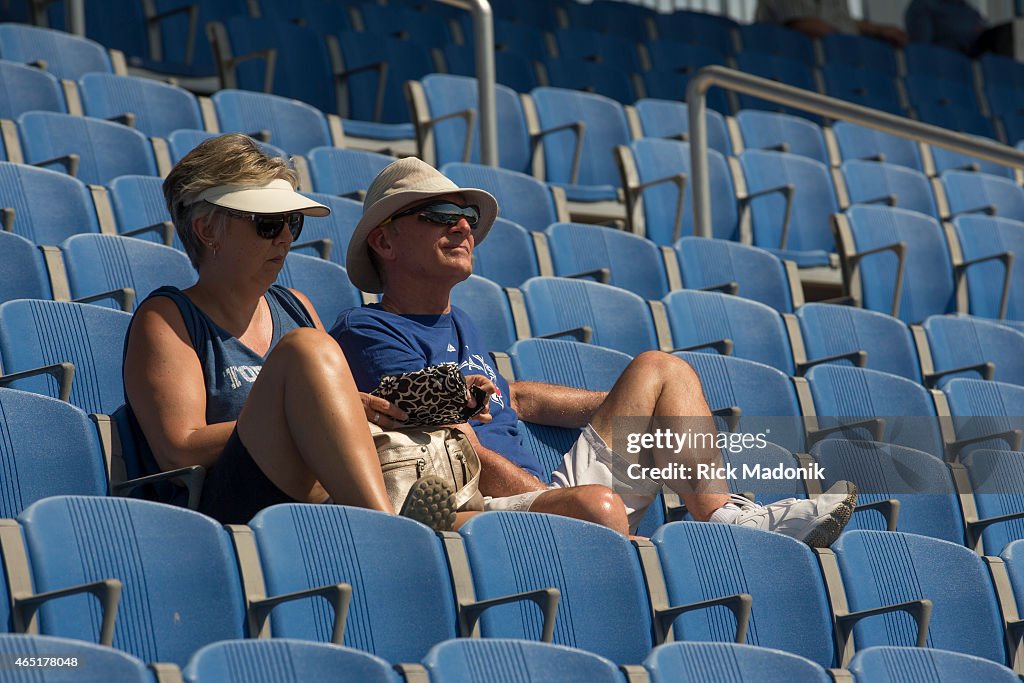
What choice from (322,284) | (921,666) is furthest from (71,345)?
(921,666)

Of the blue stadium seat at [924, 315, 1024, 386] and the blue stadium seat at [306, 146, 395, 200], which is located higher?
the blue stadium seat at [306, 146, 395, 200]

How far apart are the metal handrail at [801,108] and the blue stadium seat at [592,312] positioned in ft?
3.41

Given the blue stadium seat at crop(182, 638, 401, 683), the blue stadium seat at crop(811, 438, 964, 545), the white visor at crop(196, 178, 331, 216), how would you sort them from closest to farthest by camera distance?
the blue stadium seat at crop(182, 638, 401, 683), the white visor at crop(196, 178, 331, 216), the blue stadium seat at crop(811, 438, 964, 545)

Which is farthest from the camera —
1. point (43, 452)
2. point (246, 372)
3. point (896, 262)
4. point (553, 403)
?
point (896, 262)

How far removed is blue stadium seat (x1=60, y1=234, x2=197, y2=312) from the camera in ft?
8.84

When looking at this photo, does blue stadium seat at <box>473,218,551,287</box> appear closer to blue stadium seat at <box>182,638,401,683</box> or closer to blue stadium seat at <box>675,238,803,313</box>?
blue stadium seat at <box>675,238,803,313</box>

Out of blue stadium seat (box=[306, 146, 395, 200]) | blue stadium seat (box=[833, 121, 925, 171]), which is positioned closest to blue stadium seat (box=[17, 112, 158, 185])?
blue stadium seat (box=[306, 146, 395, 200])

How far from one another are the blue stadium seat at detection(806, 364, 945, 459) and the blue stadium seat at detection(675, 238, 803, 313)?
71 centimetres

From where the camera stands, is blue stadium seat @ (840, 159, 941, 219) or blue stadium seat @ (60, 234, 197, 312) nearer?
blue stadium seat @ (60, 234, 197, 312)

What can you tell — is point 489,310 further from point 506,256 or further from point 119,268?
point 119,268

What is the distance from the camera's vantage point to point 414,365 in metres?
2.29

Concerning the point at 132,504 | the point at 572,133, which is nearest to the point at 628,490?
the point at 132,504

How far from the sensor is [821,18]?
7254 millimetres

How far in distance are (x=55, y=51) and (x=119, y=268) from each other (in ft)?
5.57
